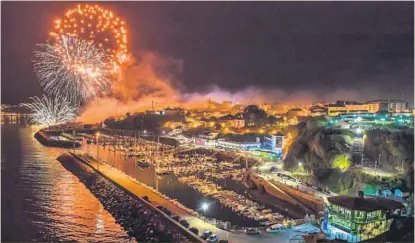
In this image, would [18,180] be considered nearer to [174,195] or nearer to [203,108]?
[174,195]

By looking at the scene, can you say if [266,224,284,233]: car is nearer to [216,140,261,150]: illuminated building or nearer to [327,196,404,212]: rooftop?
[327,196,404,212]: rooftop

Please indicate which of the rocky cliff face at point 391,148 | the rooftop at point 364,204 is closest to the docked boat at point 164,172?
the rocky cliff face at point 391,148

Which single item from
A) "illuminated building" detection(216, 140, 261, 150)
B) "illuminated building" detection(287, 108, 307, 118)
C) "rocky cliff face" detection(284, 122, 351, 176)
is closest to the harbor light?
"rocky cliff face" detection(284, 122, 351, 176)

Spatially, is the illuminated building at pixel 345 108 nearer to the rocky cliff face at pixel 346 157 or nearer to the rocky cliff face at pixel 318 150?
the rocky cliff face at pixel 318 150

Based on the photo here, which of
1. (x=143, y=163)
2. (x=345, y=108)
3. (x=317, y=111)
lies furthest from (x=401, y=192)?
(x=317, y=111)

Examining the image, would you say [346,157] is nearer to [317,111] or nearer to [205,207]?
[205,207]

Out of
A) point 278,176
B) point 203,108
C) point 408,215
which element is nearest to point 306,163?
point 278,176
